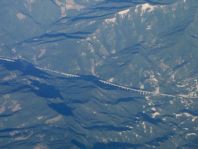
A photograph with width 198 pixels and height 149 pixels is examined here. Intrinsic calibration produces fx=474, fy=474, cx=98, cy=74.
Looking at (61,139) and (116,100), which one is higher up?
(116,100)

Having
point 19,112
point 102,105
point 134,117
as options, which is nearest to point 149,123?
point 134,117

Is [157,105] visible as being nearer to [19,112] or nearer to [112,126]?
[112,126]

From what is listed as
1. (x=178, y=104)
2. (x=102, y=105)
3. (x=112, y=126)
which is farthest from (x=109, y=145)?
(x=178, y=104)

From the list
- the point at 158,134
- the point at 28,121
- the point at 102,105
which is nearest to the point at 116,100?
the point at 102,105

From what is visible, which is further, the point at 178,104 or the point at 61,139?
the point at 178,104

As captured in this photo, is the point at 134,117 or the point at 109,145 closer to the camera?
the point at 109,145

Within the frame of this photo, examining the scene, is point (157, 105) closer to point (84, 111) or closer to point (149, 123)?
point (149, 123)

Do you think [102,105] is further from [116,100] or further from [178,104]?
[178,104]

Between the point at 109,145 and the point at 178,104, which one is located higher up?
the point at 178,104
